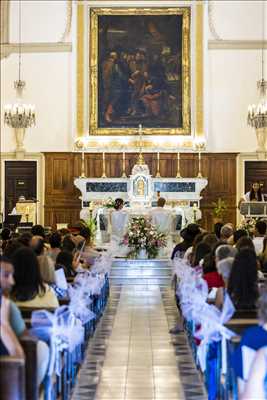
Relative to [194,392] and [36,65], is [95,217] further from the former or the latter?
[194,392]

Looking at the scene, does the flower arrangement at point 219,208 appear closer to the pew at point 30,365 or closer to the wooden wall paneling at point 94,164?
the wooden wall paneling at point 94,164

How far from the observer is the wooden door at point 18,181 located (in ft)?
81.5

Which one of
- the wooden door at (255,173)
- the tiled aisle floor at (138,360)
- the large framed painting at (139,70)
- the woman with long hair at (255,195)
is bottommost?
the tiled aisle floor at (138,360)

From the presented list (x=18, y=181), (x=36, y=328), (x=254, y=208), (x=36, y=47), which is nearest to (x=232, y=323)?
(x=36, y=328)

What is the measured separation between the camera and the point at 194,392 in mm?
7742

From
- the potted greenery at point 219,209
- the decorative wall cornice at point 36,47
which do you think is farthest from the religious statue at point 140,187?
the decorative wall cornice at point 36,47

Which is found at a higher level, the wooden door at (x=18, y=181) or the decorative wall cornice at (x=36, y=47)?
the decorative wall cornice at (x=36, y=47)

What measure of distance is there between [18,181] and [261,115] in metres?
7.93

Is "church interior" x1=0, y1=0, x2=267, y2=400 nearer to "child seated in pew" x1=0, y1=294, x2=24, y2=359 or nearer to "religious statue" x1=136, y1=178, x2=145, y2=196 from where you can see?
"religious statue" x1=136, y1=178, x2=145, y2=196

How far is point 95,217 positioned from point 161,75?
18.4 feet

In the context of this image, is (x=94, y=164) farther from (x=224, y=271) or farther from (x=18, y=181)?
(x=224, y=271)

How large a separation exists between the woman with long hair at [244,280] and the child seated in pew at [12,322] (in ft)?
5.43

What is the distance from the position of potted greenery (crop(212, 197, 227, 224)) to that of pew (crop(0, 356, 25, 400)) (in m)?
18.9

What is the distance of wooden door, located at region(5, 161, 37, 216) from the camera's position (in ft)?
81.5
